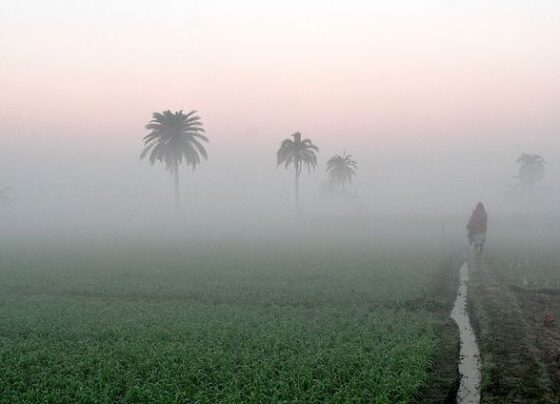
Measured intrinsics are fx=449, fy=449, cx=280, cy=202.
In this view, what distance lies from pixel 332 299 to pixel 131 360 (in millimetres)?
10218

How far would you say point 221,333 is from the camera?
1398 cm

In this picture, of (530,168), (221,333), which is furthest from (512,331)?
(530,168)

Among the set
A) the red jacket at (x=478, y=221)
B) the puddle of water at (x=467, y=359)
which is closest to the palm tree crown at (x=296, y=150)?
the red jacket at (x=478, y=221)

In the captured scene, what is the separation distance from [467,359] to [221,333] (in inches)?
287

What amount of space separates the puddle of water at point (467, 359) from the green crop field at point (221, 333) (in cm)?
54

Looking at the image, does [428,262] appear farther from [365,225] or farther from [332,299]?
[365,225]

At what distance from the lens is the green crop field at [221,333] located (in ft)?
33.2

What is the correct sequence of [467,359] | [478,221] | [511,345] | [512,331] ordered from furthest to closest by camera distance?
[478,221] < [512,331] < [511,345] < [467,359]

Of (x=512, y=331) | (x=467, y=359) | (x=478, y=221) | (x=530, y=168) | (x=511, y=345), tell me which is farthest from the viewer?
(x=530, y=168)

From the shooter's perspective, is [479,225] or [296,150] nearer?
[479,225]

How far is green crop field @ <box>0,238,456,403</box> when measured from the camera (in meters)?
10.1

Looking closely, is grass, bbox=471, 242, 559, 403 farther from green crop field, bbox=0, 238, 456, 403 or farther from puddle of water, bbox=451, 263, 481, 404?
green crop field, bbox=0, 238, 456, 403

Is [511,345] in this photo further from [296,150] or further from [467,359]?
[296,150]

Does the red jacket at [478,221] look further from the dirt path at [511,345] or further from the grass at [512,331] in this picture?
the dirt path at [511,345]
